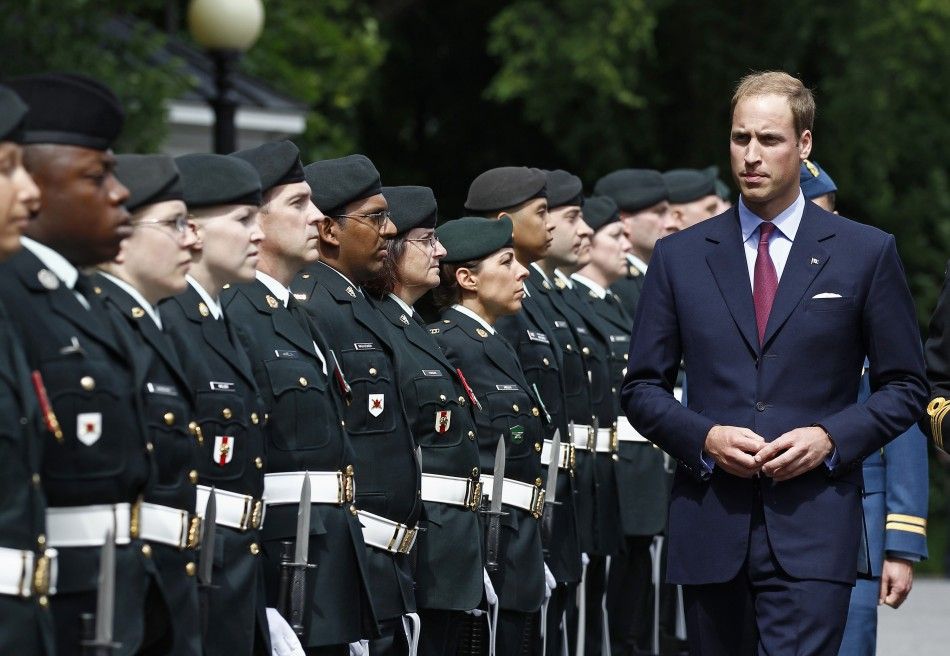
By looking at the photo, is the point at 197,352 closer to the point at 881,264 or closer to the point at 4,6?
the point at 881,264

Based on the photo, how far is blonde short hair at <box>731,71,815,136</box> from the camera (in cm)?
651

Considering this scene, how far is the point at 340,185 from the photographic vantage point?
25.6 ft

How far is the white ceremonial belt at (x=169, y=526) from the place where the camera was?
5.70 metres

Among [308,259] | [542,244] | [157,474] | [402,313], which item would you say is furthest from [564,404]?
[157,474]

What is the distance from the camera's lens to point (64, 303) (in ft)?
17.2

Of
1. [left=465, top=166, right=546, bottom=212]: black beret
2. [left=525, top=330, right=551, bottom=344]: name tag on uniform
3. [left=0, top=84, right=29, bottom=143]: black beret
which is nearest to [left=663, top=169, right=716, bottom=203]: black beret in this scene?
[left=465, top=166, right=546, bottom=212]: black beret

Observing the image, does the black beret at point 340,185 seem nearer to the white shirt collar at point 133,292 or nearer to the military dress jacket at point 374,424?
the military dress jacket at point 374,424

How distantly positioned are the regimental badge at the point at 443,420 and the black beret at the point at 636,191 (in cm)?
502

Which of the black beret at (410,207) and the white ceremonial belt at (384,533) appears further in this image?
the black beret at (410,207)

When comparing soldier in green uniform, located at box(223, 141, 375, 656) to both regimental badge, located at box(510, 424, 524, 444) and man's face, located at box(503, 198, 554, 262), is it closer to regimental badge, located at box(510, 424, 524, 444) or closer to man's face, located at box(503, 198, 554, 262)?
regimental badge, located at box(510, 424, 524, 444)

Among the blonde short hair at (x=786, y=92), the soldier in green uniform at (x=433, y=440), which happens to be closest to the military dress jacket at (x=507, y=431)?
the soldier in green uniform at (x=433, y=440)

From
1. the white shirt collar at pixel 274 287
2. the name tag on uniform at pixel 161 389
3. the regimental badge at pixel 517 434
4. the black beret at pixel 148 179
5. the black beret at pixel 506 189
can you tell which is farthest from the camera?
the black beret at pixel 506 189

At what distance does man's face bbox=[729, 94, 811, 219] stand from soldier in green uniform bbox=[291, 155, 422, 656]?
161cm

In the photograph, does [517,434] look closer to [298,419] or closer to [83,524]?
[298,419]
